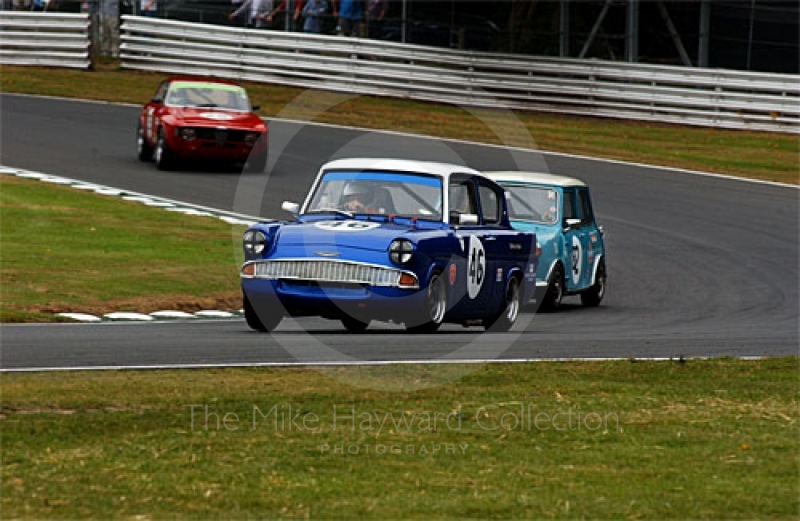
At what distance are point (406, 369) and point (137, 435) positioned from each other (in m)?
2.70

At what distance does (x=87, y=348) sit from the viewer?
34.0 ft

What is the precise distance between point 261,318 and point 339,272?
0.86 m

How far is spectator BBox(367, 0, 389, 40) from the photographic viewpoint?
3612cm

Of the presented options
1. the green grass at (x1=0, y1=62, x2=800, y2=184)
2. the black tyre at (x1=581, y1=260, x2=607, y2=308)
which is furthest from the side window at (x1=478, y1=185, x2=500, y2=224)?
the green grass at (x1=0, y1=62, x2=800, y2=184)

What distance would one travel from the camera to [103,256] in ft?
55.7

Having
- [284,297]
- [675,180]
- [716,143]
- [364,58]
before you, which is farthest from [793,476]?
[364,58]

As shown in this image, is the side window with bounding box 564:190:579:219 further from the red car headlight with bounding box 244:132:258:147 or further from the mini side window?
the red car headlight with bounding box 244:132:258:147

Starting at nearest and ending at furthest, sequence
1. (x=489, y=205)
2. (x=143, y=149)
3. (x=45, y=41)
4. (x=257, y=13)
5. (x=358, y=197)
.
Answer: (x=358, y=197), (x=489, y=205), (x=143, y=149), (x=257, y=13), (x=45, y=41)

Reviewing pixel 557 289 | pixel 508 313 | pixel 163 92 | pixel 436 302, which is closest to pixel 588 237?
pixel 557 289

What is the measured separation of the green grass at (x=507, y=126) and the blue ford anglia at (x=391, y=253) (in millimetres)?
15920

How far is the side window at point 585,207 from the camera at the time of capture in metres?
17.5

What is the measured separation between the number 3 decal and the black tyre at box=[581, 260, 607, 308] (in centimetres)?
480

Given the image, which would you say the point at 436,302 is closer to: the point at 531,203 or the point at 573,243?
the point at 573,243

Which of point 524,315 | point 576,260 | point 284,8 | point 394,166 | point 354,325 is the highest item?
point 284,8
